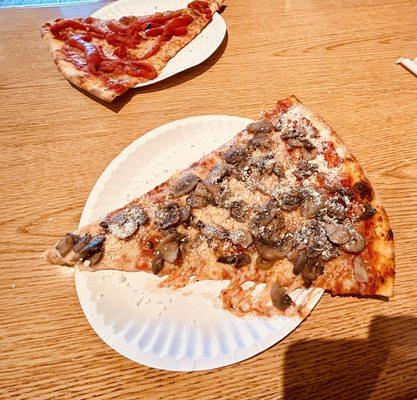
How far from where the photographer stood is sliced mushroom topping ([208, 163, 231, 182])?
1.72 meters

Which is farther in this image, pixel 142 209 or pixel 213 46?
pixel 213 46

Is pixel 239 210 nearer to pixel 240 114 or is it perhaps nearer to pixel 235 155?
pixel 235 155

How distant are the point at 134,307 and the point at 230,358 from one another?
445 millimetres

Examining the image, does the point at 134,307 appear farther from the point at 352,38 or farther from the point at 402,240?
the point at 352,38

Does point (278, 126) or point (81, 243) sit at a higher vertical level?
point (278, 126)

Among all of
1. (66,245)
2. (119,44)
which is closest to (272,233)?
(66,245)

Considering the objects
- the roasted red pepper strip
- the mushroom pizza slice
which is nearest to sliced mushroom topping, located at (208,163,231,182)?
the mushroom pizza slice

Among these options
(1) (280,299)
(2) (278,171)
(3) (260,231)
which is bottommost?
(1) (280,299)

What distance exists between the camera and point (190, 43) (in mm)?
2705

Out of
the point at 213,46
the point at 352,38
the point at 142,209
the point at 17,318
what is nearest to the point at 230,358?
the point at 142,209

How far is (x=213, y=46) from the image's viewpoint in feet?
8.37

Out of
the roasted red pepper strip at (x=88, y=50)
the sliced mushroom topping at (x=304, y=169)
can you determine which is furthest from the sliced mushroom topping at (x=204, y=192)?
the roasted red pepper strip at (x=88, y=50)

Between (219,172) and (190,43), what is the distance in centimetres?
146

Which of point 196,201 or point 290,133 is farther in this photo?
point 290,133
